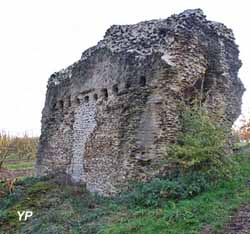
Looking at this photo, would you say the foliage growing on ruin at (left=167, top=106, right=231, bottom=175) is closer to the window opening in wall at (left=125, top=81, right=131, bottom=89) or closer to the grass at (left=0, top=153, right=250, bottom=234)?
the grass at (left=0, top=153, right=250, bottom=234)

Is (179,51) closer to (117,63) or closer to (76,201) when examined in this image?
(117,63)

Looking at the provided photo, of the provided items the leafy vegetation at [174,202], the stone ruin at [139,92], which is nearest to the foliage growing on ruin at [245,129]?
the stone ruin at [139,92]

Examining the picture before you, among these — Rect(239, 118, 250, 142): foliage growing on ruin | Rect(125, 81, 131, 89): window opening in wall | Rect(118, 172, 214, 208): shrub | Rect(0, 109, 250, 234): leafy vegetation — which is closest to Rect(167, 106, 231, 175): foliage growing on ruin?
Rect(0, 109, 250, 234): leafy vegetation

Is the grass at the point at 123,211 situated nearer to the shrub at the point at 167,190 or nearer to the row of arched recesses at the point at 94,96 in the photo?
the shrub at the point at 167,190

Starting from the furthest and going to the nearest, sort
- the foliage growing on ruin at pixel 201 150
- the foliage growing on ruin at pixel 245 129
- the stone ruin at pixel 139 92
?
the foliage growing on ruin at pixel 245 129 < the stone ruin at pixel 139 92 < the foliage growing on ruin at pixel 201 150

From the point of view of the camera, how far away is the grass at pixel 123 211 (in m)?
7.48

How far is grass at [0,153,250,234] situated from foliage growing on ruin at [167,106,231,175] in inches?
17.5

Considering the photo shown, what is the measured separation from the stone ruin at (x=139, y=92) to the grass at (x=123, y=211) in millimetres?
1009

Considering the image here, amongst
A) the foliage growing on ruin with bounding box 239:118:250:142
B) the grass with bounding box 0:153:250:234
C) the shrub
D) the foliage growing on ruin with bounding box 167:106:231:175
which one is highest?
the foliage growing on ruin with bounding box 239:118:250:142

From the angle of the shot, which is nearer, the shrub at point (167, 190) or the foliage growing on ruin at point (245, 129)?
the shrub at point (167, 190)

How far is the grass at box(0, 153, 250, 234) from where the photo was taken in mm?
7477

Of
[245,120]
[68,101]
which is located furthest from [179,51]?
[245,120]

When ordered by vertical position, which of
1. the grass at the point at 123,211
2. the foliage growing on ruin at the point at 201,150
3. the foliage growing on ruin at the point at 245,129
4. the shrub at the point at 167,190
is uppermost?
the foliage growing on ruin at the point at 245,129

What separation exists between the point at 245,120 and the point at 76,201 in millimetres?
10798
